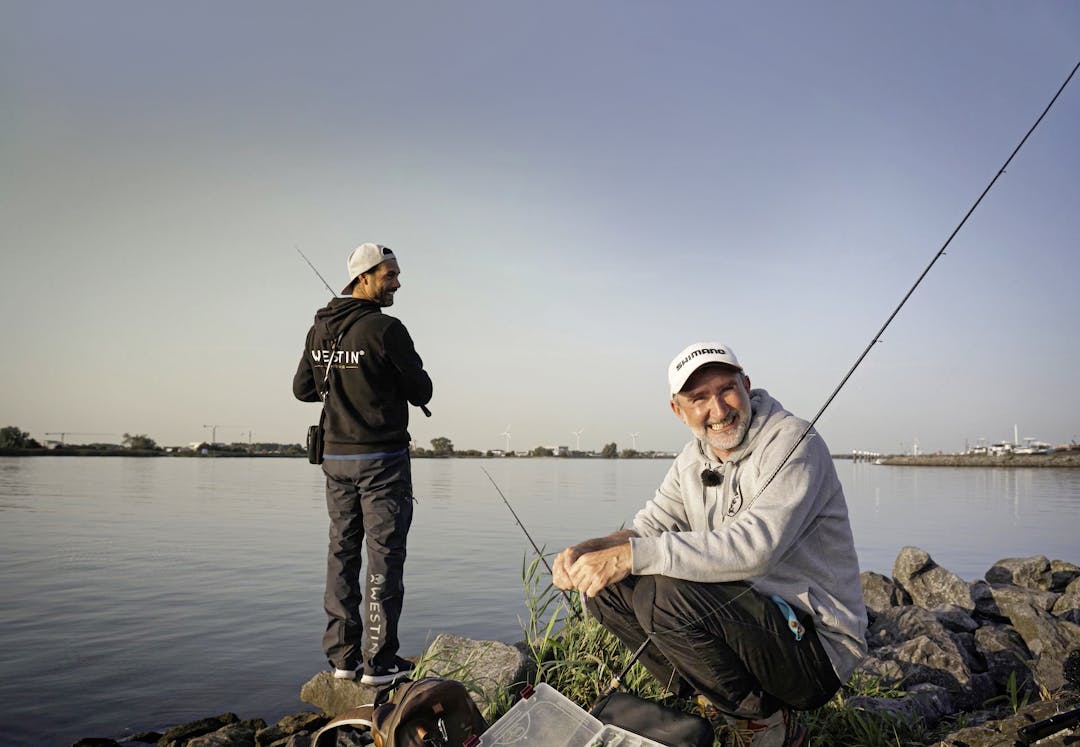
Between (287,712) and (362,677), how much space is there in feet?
3.88

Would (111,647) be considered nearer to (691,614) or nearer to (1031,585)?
(691,614)

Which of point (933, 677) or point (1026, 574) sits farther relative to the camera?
point (1026, 574)

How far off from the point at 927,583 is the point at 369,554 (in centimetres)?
659

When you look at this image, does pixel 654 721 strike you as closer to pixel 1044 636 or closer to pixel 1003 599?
pixel 1044 636

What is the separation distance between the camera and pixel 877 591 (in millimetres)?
8375

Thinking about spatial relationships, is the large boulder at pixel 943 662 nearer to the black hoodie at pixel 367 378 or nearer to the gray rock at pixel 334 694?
the gray rock at pixel 334 694

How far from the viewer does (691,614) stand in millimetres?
2871

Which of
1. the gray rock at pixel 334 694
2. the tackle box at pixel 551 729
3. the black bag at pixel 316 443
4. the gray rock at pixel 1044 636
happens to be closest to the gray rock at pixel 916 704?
the gray rock at pixel 1044 636

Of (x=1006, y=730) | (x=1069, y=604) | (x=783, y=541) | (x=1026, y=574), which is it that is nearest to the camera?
(x=1006, y=730)

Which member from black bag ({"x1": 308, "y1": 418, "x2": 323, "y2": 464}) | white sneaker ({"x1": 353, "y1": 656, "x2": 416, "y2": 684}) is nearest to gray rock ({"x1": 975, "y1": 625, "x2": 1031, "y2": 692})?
white sneaker ({"x1": 353, "y1": 656, "x2": 416, "y2": 684})

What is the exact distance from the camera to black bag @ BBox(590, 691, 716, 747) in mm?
2793

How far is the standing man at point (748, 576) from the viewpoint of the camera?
2.86 metres

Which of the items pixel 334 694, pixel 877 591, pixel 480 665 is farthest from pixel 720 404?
pixel 877 591

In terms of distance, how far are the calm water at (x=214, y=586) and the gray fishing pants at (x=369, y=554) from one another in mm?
1340
